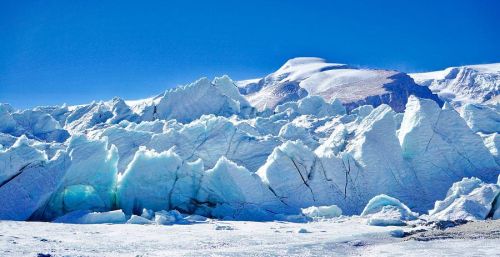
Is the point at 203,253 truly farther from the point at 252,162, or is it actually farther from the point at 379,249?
the point at 252,162

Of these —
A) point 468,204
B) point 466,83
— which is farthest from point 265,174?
point 466,83

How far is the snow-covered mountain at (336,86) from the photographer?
259ft

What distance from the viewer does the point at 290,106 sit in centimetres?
3812

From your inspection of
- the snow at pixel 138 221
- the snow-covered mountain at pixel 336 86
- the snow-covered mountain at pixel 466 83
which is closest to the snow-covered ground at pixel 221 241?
the snow at pixel 138 221

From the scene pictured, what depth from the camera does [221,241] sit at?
326 inches

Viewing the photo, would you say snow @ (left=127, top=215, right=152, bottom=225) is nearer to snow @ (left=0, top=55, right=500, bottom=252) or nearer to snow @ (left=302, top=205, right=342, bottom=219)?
snow @ (left=0, top=55, right=500, bottom=252)

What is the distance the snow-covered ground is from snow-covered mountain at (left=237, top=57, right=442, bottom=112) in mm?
60530

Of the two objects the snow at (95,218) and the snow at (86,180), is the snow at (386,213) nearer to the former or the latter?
the snow at (95,218)

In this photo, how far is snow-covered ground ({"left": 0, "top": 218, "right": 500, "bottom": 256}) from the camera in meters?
7.09

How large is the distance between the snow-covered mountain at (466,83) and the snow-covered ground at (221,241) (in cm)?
8133

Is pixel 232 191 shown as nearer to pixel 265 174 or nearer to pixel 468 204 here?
pixel 265 174

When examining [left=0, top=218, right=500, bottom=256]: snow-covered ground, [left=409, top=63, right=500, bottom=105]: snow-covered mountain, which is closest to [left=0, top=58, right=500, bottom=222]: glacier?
[left=0, top=218, right=500, bottom=256]: snow-covered ground

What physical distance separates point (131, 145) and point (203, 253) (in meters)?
12.2

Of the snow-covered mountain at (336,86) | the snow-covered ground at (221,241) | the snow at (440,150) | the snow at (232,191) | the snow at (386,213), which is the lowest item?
the snow-covered ground at (221,241)
